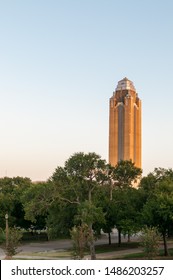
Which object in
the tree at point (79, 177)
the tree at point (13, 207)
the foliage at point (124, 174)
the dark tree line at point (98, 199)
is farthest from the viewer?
the tree at point (13, 207)

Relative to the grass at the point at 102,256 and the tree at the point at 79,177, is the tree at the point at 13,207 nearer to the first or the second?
the grass at the point at 102,256

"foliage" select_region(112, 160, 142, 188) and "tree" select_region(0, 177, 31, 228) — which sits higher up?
"foliage" select_region(112, 160, 142, 188)

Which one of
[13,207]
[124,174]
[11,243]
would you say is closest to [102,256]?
[11,243]

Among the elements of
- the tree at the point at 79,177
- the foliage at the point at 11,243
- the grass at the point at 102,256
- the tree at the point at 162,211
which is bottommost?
the grass at the point at 102,256

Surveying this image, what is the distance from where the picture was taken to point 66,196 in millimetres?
56469

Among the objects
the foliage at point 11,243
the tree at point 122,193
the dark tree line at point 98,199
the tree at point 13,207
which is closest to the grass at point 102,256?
the dark tree line at point 98,199

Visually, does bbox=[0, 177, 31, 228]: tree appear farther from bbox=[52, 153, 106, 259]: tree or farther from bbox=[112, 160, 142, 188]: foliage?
bbox=[52, 153, 106, 259]: tree

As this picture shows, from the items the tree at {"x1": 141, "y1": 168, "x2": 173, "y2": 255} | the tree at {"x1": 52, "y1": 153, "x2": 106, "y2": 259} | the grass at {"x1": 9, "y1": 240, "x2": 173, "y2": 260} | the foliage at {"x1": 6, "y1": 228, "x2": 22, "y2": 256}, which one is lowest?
the grass at {"x1": 9, "y1": 240, "x2": 173, "y2": 260}

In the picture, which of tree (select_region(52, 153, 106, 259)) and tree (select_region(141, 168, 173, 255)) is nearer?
tree (select_region(141, 168, 173, 255))

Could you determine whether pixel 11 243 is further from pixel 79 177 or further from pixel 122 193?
pixel 122 193

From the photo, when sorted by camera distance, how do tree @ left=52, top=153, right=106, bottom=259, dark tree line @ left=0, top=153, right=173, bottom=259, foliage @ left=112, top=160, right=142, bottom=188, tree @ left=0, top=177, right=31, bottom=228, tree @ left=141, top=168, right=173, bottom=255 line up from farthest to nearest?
tree @ left=0, top=177, right=31, bottom=228, foliage @ left=112, top=160, right=142, bottom=188, tree @ left=52, top=153, right=106, bottom=259, dark tree line @ left=0, top=153, right=173, bottom=259, tree @ left=141, top=168, right=173, bottom=255

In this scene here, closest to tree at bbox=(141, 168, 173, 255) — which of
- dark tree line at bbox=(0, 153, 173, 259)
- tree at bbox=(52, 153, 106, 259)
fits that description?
dark tree line at bbox=(0, 153, 173, 259)
